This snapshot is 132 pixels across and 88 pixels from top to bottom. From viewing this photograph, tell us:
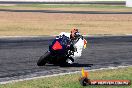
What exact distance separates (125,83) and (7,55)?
855 cm

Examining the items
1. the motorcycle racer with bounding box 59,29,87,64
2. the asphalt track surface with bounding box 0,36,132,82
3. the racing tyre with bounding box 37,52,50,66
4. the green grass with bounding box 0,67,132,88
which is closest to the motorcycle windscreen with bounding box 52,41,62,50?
the racing tyre with bounding box 37,52,50,66

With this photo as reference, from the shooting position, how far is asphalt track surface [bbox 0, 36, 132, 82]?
16672 mm

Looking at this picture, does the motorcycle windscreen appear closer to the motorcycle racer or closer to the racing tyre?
the racing tyre

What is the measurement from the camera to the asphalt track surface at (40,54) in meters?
16.7

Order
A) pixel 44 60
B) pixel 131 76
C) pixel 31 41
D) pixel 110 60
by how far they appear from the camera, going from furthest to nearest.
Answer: pixel 31 41, pixel 110 60, pixel 44 60, pixel 131 76

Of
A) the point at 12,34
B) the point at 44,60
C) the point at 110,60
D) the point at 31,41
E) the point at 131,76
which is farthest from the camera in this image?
the point at 12,34

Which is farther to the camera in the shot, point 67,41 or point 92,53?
point 92,53

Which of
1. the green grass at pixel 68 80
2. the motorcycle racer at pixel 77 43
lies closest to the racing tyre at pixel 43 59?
the motorcycle racer at pixel 77 43

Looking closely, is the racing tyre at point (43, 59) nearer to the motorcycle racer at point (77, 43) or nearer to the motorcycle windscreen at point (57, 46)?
the motorcycle windscreen at point (57, 46)

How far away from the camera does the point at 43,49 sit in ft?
77.8

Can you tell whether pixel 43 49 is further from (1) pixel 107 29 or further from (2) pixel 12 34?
(1) pixel 107 29

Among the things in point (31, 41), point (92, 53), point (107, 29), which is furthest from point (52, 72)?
point (107, 29)

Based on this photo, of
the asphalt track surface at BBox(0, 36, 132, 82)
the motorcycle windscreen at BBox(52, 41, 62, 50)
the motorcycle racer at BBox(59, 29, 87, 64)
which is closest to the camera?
the asphalt track surface at BBox(0, 36, 132, 82)

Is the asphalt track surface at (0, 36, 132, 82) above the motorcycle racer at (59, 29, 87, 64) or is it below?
below
